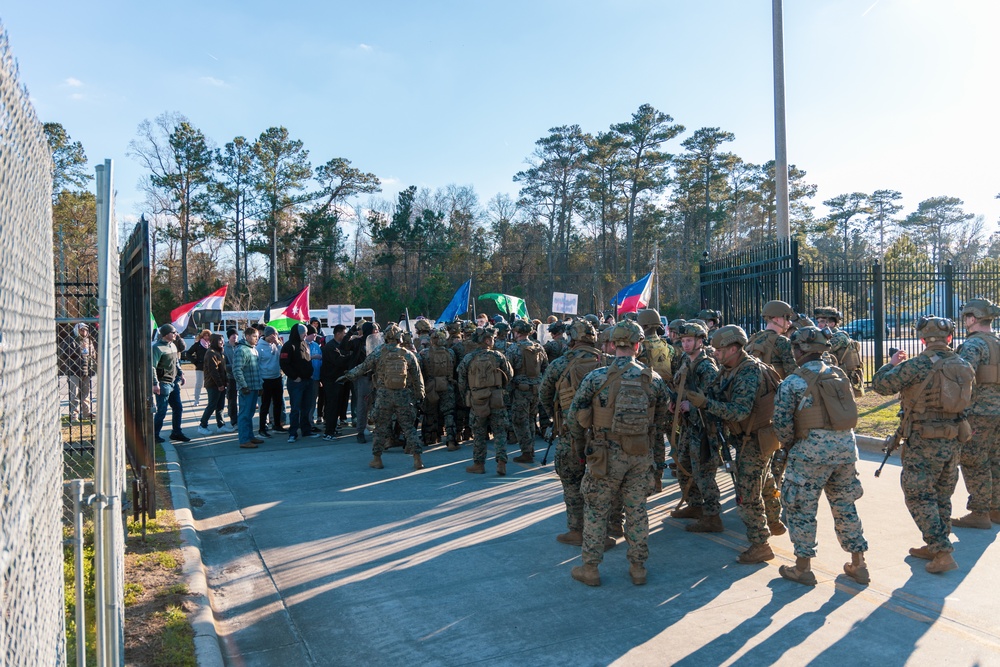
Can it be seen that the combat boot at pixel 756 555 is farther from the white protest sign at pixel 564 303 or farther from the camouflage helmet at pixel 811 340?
the white protest sign at pixel 564 303

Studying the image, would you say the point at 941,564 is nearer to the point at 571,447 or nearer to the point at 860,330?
the point at 571,447

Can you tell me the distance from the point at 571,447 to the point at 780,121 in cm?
937

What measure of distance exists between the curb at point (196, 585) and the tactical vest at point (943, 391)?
5.33 metres

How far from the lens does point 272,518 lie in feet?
25.0

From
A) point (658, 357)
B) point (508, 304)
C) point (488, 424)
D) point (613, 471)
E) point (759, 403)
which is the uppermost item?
point (508, 304)

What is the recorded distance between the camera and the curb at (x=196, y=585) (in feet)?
14.6

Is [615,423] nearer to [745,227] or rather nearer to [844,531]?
[844,531]

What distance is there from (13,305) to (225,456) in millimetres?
9266

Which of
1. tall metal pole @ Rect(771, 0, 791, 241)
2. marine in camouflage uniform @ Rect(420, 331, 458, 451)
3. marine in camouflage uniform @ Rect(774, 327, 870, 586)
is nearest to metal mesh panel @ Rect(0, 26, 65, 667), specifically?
marine in camouflage uniform @ Rect(774, 327, 870, 586)

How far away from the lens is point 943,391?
5742mm

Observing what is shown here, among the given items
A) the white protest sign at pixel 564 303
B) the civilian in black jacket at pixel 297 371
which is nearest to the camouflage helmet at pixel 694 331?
the civilian in black jacket at pixel 297 371

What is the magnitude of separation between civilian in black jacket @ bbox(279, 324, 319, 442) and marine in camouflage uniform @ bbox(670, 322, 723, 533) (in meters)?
6.99

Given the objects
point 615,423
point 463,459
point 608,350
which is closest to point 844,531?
point 615,423

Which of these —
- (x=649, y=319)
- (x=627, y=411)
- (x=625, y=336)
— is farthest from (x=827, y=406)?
(x=649, y=319)
